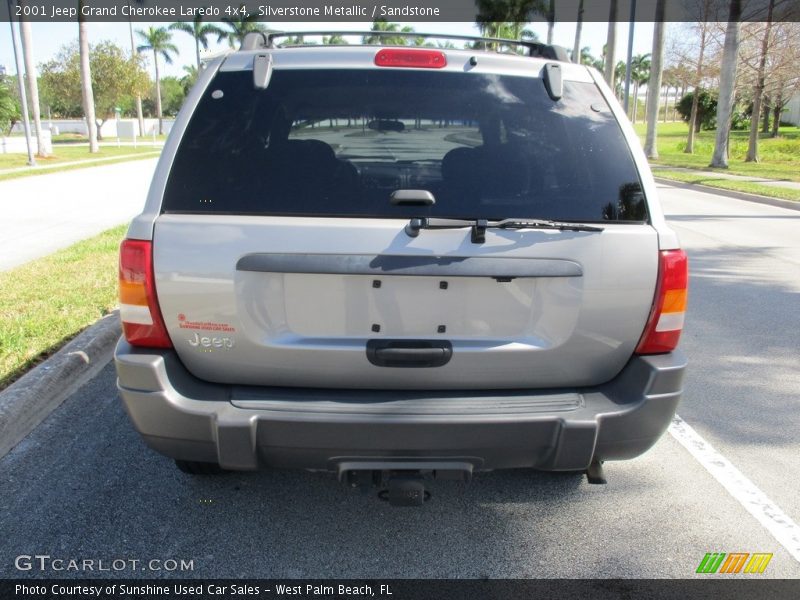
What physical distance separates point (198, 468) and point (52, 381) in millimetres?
1839

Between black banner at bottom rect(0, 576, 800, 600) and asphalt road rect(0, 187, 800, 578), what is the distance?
0.18 ft

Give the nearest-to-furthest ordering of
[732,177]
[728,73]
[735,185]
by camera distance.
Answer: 1. [735,185]
2. [732,177]
3. [728,73]

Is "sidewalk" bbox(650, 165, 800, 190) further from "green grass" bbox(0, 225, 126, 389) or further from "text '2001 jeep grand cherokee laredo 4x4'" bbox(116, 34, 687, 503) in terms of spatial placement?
"text '2001 jeep grand cherokee laredo 4x4'" bbox(116, 34, 687, 503)

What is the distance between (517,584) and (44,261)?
7.48m

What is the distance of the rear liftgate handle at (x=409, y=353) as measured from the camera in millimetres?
2576

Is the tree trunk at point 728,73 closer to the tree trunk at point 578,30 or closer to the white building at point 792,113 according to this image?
the tree trunk at point 578,30

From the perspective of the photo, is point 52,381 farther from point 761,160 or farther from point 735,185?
point 761,160

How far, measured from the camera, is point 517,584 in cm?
273

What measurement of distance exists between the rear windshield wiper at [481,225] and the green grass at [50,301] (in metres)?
3.32

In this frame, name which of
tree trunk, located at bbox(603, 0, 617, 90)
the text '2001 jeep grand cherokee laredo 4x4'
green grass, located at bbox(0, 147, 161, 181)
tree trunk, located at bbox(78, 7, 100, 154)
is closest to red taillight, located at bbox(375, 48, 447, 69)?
the text '2001 jeep grand cherokee laredo 4x4'

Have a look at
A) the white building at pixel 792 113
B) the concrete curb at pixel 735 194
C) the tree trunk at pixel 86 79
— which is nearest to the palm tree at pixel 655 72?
the concrete curb at pixel 735 194

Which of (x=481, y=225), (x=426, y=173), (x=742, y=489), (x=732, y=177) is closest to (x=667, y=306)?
(x=481, y=225)

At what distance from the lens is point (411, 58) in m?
2.87

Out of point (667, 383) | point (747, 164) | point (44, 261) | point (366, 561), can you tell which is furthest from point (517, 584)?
point (747, 164)
